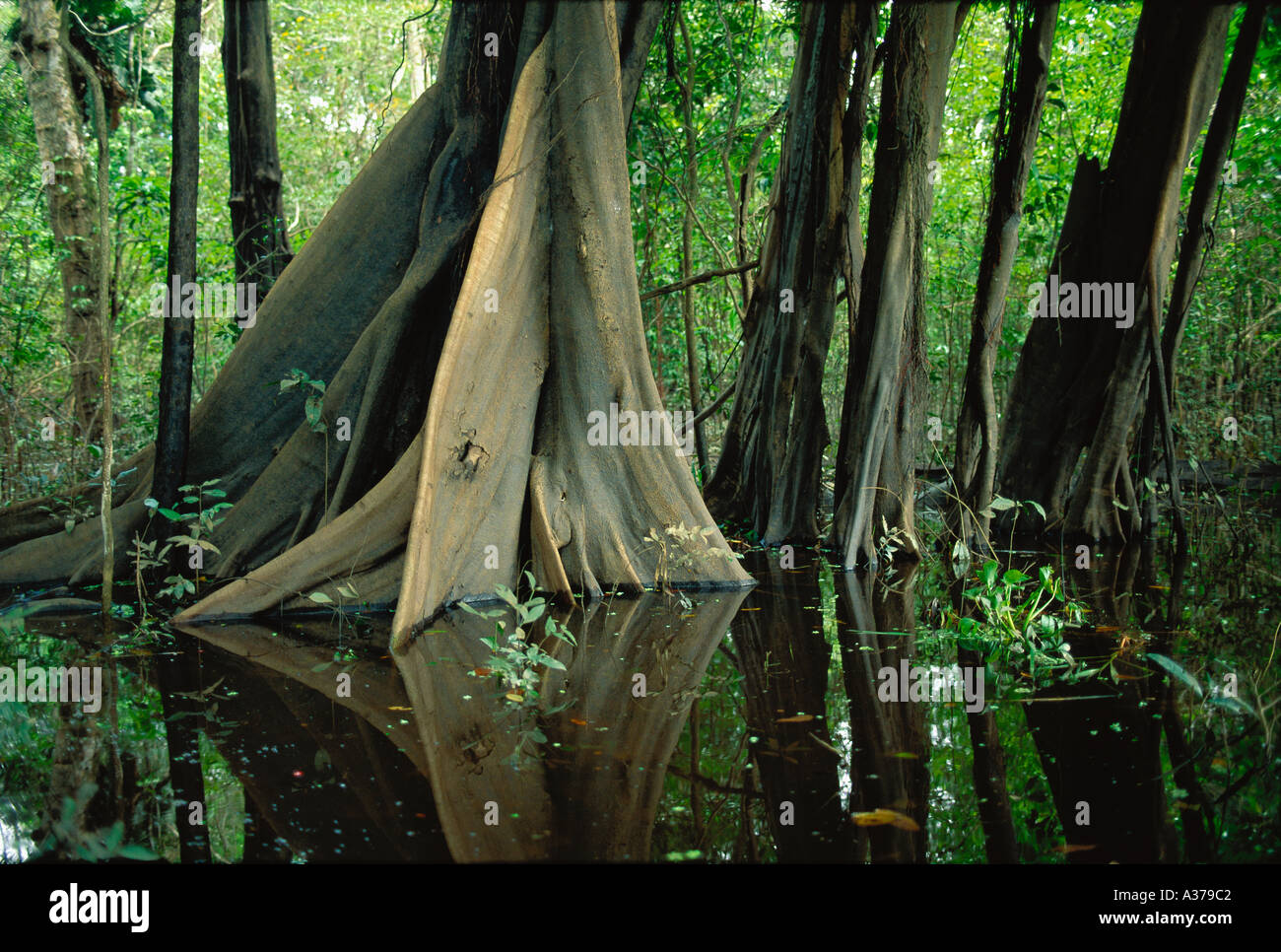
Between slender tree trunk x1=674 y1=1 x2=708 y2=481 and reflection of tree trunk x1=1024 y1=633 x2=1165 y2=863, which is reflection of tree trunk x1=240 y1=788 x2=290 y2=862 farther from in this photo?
slender tree trunk x1=674 y1=1 x2=708 y2=481

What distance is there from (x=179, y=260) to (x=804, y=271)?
152 inches

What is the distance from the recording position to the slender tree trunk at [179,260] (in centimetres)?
441

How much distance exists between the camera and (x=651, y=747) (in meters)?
2.57

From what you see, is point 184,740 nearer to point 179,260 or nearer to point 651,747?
point 651,747

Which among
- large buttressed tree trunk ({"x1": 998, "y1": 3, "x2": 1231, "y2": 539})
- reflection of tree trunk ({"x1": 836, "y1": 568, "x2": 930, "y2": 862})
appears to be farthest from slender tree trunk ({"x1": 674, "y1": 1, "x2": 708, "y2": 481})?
reflection of tree trunk ({"x1": 836, "y1": 568, "x2": 930, "y2": 862})

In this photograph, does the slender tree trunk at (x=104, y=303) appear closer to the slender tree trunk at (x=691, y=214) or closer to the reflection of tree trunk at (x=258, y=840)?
the reflection of tree trunk at (x=258, y=840)

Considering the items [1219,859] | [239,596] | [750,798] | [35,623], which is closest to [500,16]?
[239,596]

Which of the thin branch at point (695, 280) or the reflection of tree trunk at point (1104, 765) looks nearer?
the reflection of tree trunk at point (1104, 765)

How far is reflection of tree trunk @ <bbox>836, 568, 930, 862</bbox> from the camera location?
6.70 feet

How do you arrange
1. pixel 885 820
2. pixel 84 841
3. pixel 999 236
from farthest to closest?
1. pixel 999 236
2. pixel 885 820
3. pixel 84 841

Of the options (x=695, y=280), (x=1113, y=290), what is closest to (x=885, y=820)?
(x=695, y=280)

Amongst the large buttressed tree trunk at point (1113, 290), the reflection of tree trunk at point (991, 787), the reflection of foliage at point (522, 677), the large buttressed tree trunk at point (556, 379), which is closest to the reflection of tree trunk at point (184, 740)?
the reflection of foliage at point (522, 677)

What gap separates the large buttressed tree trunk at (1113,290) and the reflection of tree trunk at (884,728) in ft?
8.41
